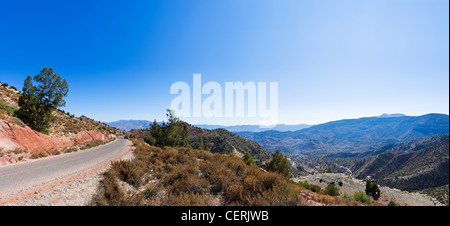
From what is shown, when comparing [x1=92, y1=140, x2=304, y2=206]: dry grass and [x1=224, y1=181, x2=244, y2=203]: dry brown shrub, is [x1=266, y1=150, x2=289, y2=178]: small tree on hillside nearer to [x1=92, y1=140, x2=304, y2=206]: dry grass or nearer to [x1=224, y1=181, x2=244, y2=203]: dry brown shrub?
[x1=92, y1=140, x2=304, y2=206]: dry grass

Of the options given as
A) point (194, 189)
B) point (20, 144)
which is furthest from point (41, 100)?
point (194, 189)

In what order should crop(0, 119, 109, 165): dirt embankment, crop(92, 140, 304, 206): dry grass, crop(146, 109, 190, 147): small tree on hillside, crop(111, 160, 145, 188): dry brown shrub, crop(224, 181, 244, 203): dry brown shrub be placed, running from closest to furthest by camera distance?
1. crop(92, 140, 304, 206): dry grass
2. crop(224, 181, 244, 203): dry brown shrub
3. crop(111, 160, 145, 188): dry brown shrub
4. crop(0, 119, 109, 165): dirt embankment
5. crop(146, 109, 190, 147): small tree on hillside

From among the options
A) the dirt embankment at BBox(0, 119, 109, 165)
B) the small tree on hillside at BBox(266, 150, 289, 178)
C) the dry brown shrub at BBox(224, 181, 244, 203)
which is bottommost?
the small tree on hillside at BBox(266, 150, 289, 178)

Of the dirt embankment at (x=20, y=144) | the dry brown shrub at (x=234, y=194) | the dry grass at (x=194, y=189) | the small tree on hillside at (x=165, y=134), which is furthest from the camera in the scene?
the small tree on hillside at (x=165, y=134)

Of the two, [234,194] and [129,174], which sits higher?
[129,174]

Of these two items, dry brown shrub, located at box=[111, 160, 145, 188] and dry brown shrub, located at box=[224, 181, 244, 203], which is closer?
dry brown shrub, located at box=[224, 181, 244, 203]

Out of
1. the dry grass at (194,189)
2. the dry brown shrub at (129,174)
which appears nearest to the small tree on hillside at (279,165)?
the dry grass at (194,189)

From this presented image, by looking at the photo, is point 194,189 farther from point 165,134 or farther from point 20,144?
point 165,134

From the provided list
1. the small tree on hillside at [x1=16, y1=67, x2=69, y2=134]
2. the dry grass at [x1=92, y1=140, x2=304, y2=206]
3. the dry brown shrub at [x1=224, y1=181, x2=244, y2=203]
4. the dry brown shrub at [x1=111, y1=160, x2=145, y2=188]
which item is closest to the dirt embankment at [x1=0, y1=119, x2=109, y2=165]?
the small tree on hillside at [x1=16, y1=67, x2=69, y2=134]

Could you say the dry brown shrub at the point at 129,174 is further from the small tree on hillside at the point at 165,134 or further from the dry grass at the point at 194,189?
the small tree on hillside at the point at 165,134

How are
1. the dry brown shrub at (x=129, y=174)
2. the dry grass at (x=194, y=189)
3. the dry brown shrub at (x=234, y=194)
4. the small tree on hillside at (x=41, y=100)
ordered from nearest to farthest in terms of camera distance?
the dry grass at (x=194, y=189)
the dry brown shrub at (x=234, y=194)
the dry brown shrub at (x=129, y=174)
the small tree on hillside at (x=41, y=100)

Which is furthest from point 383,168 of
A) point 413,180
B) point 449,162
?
point 413,180

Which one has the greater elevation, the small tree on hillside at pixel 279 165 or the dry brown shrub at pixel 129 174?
the dry brown shrub at pixel 129 174
